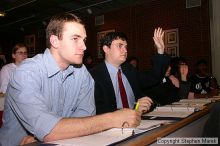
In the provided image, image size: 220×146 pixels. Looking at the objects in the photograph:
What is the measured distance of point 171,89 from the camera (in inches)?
117

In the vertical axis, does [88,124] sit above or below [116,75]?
below

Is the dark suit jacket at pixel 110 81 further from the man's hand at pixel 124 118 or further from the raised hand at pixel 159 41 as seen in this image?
the man's hand at pixel 124 118

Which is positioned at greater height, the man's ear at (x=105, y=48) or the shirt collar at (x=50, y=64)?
the man's ear at (x=105, y=48)

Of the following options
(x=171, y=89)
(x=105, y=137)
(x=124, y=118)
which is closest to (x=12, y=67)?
(x=171, y=89)

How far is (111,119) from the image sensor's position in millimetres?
1256

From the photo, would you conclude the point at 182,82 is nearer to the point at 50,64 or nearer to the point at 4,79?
the point at 50,64

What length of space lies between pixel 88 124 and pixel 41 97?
27cm

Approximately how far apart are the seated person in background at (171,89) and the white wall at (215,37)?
3.38 m

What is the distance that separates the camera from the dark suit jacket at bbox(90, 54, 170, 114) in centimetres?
232

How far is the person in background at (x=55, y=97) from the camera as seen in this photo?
119 centimetres

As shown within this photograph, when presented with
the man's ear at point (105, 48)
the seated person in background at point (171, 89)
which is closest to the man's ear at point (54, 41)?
the man's ear at point (105, 48)

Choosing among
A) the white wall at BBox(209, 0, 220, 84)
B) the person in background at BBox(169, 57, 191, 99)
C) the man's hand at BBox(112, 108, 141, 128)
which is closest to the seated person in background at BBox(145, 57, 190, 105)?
the person in background at BBox(169, 57, 191, 99)

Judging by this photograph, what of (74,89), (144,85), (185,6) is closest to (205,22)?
(185,6)

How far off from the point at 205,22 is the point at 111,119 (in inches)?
248
